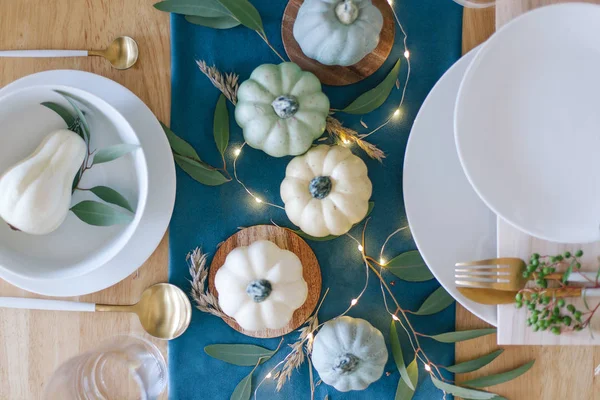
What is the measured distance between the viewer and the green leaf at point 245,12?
0.85 metres

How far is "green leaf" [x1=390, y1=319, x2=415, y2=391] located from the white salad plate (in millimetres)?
395

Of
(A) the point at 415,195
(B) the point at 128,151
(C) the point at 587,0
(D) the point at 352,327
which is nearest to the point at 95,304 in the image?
(B) the point at 128,151

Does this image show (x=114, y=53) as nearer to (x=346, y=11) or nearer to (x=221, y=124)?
(x=221, y=124)

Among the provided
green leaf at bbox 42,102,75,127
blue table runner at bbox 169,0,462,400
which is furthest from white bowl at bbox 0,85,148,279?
blue table runner at bbox 169,0,462,400

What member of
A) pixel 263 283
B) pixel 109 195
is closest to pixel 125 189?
pixel 109 195

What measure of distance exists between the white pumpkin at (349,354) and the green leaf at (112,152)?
0.39 meters

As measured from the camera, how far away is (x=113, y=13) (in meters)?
0.89

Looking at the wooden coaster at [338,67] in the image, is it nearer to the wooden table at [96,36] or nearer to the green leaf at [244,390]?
the wooden table at [96,36]

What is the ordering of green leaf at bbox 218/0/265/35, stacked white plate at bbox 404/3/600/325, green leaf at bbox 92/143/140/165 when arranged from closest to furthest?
stacked white plate at bbox 404/3/600/325
green leaf at bbox 92/143/140/165
green leaf at bbox 218/0/265/35

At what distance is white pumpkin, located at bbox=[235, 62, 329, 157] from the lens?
81cm

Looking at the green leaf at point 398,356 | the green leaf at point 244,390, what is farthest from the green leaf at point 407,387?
the green leaf at point 244,390

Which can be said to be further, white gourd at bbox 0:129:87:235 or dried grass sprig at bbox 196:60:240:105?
dried grass sprig at bbox 196:60:240:105

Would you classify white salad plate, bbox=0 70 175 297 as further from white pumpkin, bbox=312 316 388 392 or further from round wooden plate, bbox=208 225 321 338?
white pumpkin, bbox=312 316 388 392

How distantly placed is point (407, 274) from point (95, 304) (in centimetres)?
50
